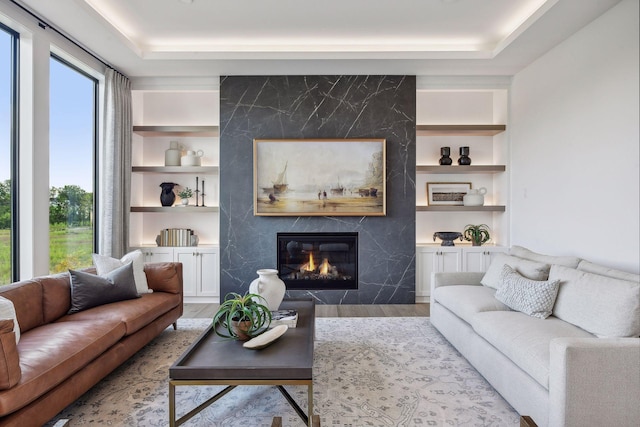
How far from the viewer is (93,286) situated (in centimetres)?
292

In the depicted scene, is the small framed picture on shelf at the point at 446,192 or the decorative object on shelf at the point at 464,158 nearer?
the decorative object on shelf at the point at 464,158

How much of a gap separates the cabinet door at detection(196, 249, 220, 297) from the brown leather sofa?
4.09ft

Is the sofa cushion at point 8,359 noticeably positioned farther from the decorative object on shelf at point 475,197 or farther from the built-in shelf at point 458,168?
the decorative object on shelf at point 475,197

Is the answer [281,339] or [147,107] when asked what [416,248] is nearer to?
[281,339]

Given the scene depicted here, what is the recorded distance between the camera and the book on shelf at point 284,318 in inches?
104

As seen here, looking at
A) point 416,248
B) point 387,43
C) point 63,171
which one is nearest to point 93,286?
point 63,171

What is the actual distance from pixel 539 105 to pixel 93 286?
4736 mm

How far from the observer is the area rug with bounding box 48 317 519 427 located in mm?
2119

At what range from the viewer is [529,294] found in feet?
8.91

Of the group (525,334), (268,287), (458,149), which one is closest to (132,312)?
(268,287)

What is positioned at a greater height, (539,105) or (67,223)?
(539,105)

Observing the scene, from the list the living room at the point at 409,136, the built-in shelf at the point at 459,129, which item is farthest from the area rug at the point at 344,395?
the built-in shelf at the point at 459,129

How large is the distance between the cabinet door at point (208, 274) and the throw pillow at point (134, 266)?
4.05ft

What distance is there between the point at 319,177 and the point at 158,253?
2286 mm
